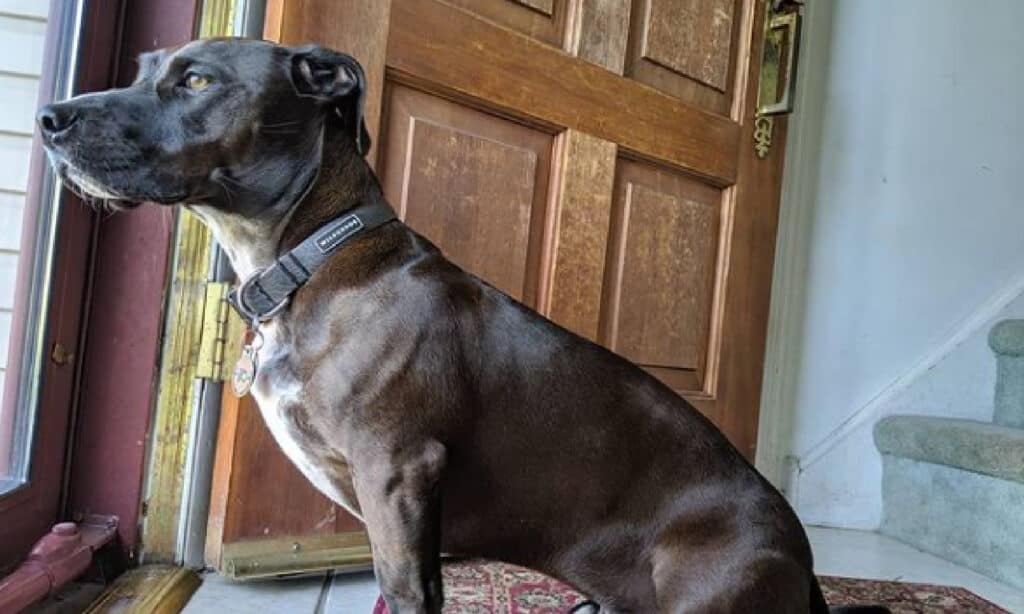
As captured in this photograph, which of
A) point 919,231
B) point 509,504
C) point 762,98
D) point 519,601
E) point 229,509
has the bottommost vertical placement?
point 519,601

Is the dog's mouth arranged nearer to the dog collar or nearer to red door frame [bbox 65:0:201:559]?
the dog collar

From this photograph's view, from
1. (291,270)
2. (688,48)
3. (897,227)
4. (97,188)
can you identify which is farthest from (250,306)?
(897,227)

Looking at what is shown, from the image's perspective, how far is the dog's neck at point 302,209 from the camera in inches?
39.3

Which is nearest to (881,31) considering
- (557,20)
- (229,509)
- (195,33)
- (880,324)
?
(880,324)

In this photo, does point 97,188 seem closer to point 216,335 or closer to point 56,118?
point 56,118

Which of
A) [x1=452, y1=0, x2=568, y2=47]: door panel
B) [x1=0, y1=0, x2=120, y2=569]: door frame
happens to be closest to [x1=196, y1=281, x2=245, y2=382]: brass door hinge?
[x1=0, y1=0, x2=120, y2=569]: door frame

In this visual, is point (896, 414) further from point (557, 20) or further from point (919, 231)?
point (557, 20)

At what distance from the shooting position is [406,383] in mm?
942

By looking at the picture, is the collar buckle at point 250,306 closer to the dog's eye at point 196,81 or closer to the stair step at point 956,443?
the dog's eye at point 196,81

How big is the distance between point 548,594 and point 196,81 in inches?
38.6

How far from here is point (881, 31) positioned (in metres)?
2.24

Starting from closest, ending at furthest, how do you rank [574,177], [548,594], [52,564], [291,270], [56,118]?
[56,118] → [291,270] → [52,564] → [548,594] → [574,177]

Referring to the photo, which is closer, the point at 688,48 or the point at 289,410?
the point at 289,410

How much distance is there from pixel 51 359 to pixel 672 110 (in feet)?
4.02
